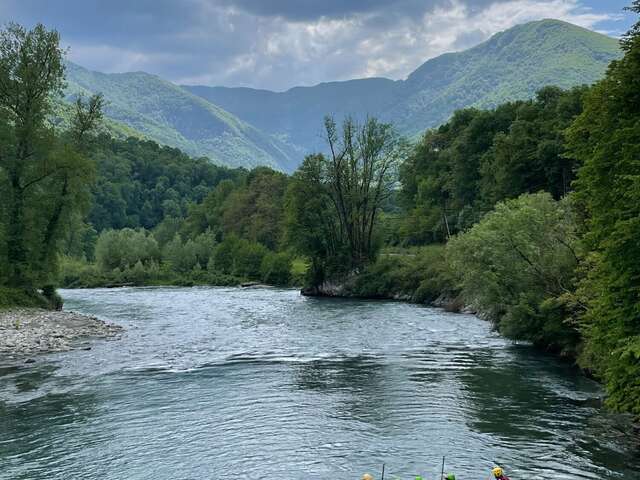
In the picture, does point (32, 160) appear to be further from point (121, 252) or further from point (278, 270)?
point (121, 252)

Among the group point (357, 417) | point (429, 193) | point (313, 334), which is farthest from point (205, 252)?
point (357, 417)

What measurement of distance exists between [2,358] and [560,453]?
2862cm

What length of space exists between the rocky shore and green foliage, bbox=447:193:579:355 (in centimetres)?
2487

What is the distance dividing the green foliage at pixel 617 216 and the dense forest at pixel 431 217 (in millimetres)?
67

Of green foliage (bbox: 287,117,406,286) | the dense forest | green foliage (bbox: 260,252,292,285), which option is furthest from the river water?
green foliage (bbox: 260,252,292,285)

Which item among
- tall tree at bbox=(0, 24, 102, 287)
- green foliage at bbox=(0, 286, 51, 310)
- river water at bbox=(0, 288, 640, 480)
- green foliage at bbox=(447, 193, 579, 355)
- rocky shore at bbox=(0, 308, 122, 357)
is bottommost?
river water at bbox=(0, 288, 640, 480)

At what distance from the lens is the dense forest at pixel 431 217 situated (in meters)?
20.9

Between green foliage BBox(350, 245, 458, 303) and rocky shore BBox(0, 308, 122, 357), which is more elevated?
green foliage BBox(350, 245, 458, 303)

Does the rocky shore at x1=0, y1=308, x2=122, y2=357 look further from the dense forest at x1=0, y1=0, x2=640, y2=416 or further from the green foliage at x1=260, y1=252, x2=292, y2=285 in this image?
the green foliage at x1=260, y1=252, x2=292, y2=285

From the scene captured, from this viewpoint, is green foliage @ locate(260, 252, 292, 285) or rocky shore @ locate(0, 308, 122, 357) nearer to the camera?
rocky shore @ locate(0, 308, 122, 357)

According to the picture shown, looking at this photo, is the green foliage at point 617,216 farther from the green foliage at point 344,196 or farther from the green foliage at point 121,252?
the green foliage at point 121,252

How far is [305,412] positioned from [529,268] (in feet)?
55.4

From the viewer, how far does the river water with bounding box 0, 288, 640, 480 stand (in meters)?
17.9

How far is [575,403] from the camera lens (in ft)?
79.4
